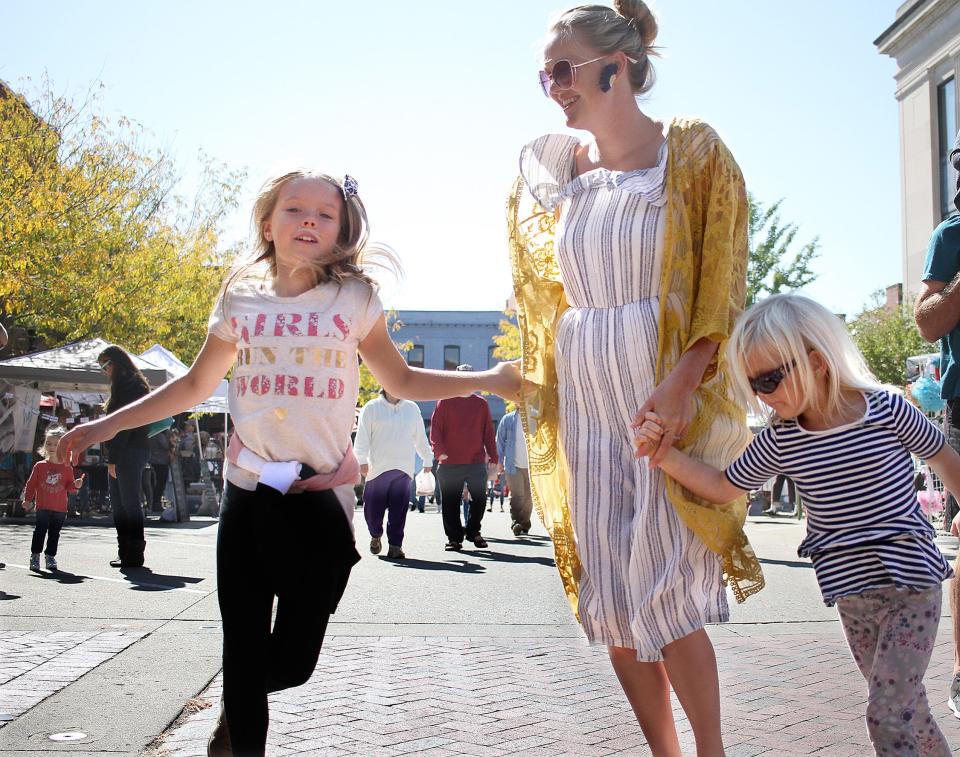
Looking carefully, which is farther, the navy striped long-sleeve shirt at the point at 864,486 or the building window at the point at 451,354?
the building window at the point at 451,354

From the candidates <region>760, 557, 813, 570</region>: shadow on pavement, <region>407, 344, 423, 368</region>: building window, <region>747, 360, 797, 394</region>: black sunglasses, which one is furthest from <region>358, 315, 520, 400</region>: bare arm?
<region>407, 344, 423, 368</region>: building window

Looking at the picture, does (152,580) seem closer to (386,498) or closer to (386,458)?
(386,498)

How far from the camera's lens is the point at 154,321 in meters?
28.0

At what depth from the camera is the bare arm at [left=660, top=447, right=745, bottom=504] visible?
284 centimetres

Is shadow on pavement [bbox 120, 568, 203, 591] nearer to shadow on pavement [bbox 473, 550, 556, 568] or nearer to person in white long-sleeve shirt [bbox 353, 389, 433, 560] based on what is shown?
person in white long-sleeve shirt [bbox 353, 389, 433, 560]

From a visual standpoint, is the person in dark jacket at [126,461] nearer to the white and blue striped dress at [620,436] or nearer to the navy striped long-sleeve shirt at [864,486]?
the white and blue striped dress at [620,436]

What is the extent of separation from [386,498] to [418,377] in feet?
27.9

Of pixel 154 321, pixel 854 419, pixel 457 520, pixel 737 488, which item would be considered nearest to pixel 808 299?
pixel 854 419

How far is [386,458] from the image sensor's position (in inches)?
468

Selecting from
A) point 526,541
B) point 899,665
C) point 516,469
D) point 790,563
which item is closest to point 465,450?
point 526,541

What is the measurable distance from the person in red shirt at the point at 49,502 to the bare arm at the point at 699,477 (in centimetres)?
756

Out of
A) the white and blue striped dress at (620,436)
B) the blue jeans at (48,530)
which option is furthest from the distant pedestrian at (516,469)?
the white and blue striped dress at (620,436)

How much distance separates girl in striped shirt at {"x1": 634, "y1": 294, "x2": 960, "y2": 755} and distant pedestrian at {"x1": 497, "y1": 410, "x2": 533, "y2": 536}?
37.8 ft

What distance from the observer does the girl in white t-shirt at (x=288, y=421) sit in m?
3.04
